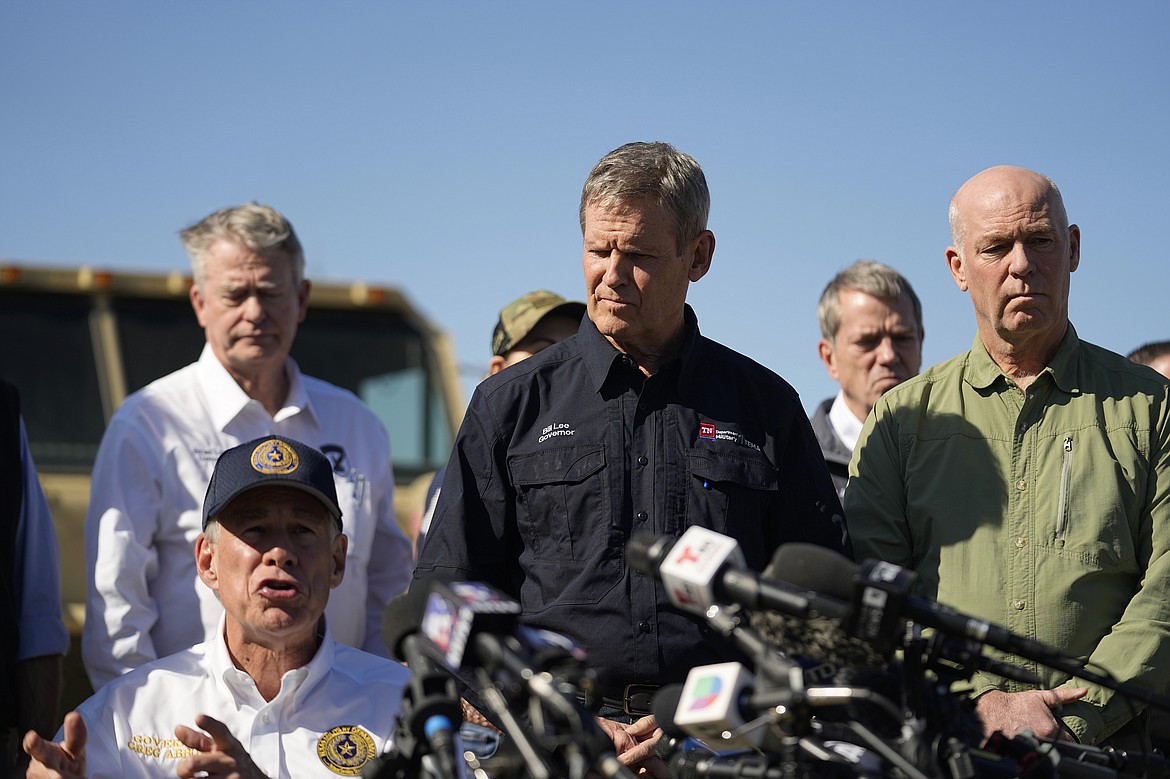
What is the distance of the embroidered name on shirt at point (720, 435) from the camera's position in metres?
4.04

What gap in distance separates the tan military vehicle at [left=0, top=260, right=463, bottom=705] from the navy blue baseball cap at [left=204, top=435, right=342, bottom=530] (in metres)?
4.48

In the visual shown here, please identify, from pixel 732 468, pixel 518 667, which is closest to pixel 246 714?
pixel 732 468

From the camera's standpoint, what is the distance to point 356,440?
5.79 meters

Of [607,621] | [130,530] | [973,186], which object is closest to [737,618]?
[607,621]

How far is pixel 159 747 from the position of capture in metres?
4.03

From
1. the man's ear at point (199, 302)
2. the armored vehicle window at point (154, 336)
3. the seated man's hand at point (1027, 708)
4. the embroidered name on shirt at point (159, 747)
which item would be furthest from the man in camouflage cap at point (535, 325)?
the armored vehicle window at point (154, 336)

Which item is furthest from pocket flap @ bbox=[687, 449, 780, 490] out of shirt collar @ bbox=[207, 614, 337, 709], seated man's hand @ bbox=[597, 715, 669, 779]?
shirt collar @ bbox=[207, 614, 337, 709]

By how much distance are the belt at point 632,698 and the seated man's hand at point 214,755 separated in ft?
3.09

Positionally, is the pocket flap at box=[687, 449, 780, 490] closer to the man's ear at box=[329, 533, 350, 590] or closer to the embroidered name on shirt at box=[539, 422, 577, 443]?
the embroidered name on shirt at box=[539, 422, 577, 443]

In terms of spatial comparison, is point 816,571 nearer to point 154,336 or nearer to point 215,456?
point 215,456

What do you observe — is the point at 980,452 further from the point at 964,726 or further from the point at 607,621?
the point at 964,726

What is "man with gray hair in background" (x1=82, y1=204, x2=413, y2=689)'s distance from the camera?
5039mm

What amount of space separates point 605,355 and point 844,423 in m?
2.50

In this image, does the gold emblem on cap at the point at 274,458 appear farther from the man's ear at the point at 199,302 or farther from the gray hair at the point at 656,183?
the man's ear at the point at 199,302
